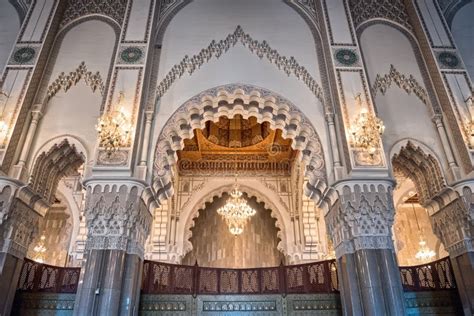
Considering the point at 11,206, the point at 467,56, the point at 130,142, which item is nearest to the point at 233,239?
the point at 130,142

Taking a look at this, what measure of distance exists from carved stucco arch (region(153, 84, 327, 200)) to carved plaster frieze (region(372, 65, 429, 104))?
1.90 meters

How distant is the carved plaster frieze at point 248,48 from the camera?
8.14 m

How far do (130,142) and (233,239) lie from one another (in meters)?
6.75

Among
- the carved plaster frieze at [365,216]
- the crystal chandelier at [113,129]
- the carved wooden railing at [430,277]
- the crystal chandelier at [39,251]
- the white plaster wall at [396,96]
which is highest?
the white plaster wall at [396,96]

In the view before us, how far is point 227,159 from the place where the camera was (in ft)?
40.7

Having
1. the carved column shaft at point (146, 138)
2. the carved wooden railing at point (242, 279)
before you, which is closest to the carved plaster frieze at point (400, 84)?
the carved wooden railing at point (242, 279)

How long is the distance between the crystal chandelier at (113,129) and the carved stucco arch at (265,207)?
524cm

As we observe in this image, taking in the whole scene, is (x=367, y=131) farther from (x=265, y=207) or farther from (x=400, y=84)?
(x=265, y=207)

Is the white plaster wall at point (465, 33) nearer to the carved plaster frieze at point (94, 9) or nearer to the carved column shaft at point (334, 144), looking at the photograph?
the carved column shaft at point (334, 144)

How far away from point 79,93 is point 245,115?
140 inches

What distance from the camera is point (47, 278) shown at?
7234 millimetres

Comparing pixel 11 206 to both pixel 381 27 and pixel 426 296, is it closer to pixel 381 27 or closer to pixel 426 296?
pixel 426 296

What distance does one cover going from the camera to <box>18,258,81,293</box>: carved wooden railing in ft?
23.0

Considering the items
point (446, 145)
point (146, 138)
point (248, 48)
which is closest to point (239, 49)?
point (248, 48)
